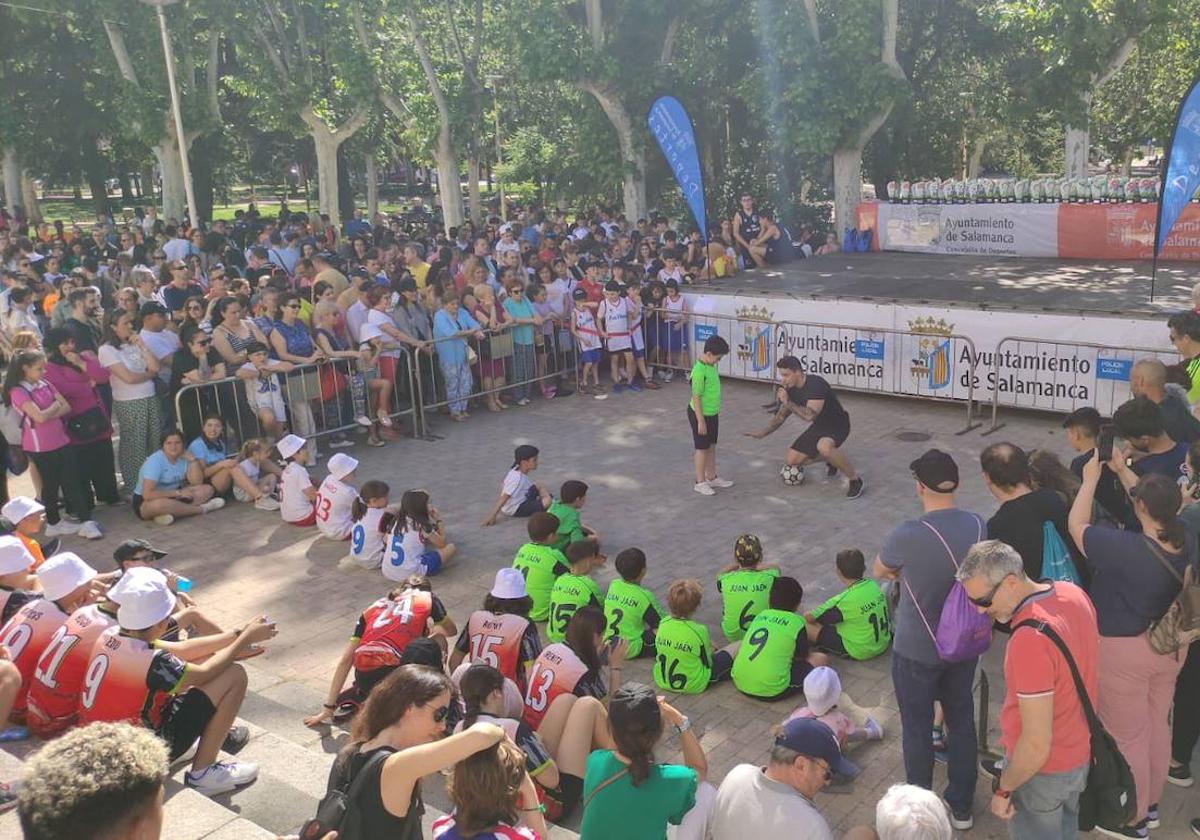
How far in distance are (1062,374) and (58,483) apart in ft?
35.8

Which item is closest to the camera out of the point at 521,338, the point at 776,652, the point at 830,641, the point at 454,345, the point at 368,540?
the point at 776,652

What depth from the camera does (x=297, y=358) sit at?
482 inches

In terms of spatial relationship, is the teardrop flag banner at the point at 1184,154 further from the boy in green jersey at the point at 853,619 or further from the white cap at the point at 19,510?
the white cap at the point at 19,510

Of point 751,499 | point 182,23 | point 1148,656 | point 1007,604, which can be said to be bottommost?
point 751,499

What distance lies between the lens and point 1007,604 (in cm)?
415

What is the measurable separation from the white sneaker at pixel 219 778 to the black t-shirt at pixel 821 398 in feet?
22.6

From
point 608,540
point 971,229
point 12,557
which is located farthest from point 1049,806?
point 971,229

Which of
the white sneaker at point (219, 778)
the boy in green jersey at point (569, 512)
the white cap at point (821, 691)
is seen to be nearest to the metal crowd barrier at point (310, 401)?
the boy in green jersey at point (569, 512)

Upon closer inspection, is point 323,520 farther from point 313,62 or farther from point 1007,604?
point 313,62

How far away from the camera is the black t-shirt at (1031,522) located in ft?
18.1

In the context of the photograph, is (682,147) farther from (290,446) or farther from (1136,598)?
(1136,598)

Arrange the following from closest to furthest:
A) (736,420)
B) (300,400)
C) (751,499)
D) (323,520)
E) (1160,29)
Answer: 1. (323,520)
2. (751,499)
3. (300,400)
4. (736,420)
5. (1160,29)

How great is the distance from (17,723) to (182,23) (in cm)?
2612

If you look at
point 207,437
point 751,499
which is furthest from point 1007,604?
point 207,437
